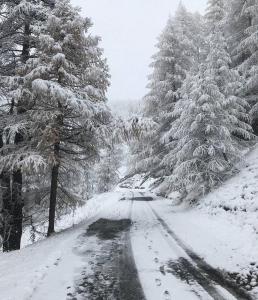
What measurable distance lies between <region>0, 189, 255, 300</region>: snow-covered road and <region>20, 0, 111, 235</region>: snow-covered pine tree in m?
3.65

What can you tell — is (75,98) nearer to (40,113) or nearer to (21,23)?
(40,113)

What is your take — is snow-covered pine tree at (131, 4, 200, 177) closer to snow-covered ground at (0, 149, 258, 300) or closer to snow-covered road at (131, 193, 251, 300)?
snow-covered ground at (0, 149, 258, 300)

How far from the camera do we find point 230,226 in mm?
11336

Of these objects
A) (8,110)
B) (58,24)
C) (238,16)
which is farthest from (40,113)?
(238,16)

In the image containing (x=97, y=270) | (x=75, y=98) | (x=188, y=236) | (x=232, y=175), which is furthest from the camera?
(x=232, y=175)

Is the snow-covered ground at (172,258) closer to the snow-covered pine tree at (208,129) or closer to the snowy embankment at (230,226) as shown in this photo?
the snowy embankment at (230,226)

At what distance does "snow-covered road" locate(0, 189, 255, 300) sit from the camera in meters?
5.96

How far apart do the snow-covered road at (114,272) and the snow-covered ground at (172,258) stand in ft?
0.05

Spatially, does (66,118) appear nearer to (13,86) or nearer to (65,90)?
(65,90)

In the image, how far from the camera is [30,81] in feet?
A: 41.5

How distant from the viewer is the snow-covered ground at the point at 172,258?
6.15 meters

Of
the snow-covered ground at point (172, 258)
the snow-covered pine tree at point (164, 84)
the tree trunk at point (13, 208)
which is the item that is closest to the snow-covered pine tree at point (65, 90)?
the tree trunk at point (13, 208)

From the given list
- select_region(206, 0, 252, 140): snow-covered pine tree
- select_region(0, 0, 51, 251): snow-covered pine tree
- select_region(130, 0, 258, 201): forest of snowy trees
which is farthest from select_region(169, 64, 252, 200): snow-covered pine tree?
select_region(0, 0, 51, 251): snow-covered pine tree

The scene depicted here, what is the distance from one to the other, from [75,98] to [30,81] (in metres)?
1.98
